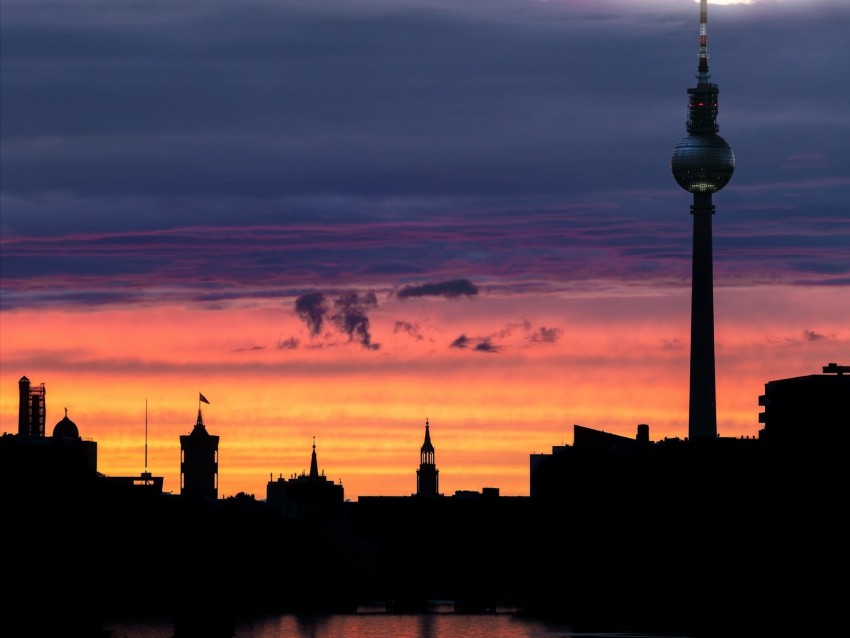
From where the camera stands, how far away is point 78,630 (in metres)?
197

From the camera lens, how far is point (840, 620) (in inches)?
7815

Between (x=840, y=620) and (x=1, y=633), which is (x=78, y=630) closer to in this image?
(x=1, y=633)

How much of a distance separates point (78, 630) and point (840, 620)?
67.3m

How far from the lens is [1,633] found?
193 m

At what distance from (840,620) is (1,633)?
73.5 meters

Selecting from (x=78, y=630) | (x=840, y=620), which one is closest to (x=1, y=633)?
(x=78, y=630)

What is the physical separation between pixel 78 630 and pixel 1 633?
7452 mm
